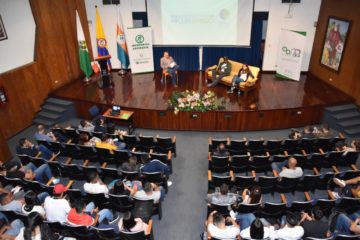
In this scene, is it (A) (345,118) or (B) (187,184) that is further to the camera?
(A) (345,118)

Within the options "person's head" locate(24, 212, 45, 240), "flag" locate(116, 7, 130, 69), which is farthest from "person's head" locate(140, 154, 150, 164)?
"flag" locate(116, 7, 130, 69)

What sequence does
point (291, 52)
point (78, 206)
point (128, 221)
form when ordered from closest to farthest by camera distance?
point (128, 221) → point (78, 206) → point (291, 52)

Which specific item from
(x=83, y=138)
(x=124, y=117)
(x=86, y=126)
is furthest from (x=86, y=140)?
(x=124, y=117)

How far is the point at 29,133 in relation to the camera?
8.71m

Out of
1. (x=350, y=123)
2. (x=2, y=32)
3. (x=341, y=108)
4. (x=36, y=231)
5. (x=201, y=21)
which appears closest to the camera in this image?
(x=36, y=231)

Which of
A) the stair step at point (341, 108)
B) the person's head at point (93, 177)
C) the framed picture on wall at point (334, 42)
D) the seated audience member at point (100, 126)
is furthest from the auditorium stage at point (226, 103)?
the person's head at point (93, 177)

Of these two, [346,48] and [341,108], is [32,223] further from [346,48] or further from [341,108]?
[346,48]

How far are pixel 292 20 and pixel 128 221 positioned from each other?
9675 millimetres

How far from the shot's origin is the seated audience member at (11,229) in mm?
4359

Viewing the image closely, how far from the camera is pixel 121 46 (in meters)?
11.2

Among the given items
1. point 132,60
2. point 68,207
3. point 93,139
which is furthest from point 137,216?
point 132,60

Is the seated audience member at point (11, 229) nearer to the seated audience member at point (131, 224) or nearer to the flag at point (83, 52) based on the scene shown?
the seated audience member at point (131, 224)

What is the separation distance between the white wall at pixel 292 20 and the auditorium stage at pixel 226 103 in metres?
1.50

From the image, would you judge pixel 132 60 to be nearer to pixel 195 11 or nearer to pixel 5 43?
pixel 195 11
